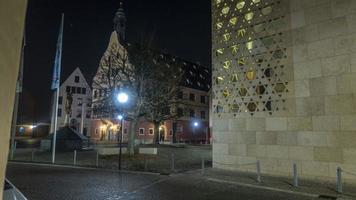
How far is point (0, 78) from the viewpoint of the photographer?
266 centimetres

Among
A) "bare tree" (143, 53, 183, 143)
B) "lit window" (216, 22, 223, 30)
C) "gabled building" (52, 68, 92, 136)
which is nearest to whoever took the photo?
"lit window" (216, 22, 223, 30)

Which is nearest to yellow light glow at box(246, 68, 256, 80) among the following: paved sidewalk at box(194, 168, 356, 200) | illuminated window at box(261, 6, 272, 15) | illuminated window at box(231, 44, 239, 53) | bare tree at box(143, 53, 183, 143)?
illuminated window at box(231, 44, 239, 53)

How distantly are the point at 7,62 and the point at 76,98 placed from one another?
6221 centimetres

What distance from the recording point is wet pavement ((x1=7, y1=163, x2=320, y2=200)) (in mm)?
9984

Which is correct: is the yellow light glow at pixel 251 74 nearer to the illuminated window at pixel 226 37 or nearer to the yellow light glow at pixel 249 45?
the yellow light glow at pixel 249 45

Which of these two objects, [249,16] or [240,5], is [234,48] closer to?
[249,16]

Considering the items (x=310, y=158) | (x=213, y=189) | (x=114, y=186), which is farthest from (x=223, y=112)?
(x=114, y=186)

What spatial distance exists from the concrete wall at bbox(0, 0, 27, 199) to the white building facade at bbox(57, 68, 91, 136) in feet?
195

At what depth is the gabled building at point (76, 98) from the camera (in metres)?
60.1

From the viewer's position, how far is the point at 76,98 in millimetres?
61562

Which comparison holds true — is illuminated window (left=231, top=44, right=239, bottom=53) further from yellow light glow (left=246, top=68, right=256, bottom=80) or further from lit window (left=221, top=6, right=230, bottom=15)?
lit window (left=221, top=6, right=230, bottom=15)

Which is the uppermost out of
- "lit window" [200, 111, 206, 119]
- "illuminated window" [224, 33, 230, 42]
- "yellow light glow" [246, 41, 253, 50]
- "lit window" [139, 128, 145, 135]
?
"illuminated window" [224, 33, 230, 42]

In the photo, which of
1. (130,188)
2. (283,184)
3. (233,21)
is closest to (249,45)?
(233,21)

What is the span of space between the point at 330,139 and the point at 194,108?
44.1 m
